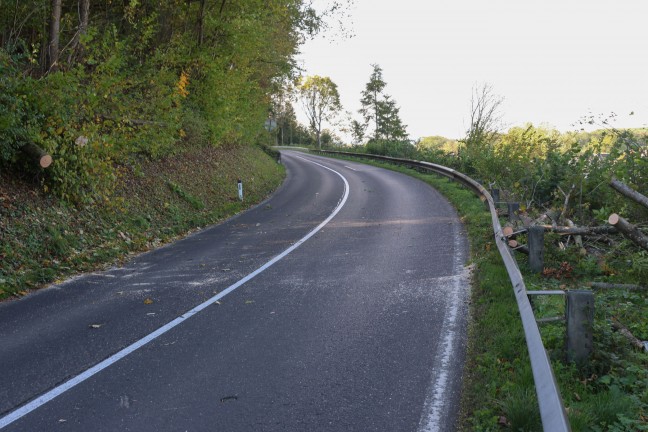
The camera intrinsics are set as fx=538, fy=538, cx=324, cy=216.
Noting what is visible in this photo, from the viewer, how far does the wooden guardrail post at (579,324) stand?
4.43 meters

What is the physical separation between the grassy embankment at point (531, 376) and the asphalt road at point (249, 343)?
22 cm

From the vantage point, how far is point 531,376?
4410mm

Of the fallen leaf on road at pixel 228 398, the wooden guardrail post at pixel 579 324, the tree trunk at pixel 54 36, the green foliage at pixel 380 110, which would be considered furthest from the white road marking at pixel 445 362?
the green foliage at pixel 380 110

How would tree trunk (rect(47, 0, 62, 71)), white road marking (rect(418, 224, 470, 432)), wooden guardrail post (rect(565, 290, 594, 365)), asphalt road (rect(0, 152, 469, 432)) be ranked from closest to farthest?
white road marking (rect(418, 224, 470, 432))
asphalt road (rect(0, 152, 469, 432))
wooden guardrail post (rect(565, 290, 594, 365))
tree trunk (rect(47, 0, 62, 71))

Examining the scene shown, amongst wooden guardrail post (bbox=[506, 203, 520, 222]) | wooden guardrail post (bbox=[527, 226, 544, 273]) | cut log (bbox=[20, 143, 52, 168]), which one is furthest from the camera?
cut log (bbox=[20, 143, 52, 168])

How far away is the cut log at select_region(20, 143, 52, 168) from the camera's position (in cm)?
1044

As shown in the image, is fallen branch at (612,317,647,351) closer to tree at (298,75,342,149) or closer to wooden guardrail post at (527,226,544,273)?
wooden guardrail post at (527,226,544,273)

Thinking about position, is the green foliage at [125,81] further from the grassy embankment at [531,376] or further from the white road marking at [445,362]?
the grassy embankment at [531,376]

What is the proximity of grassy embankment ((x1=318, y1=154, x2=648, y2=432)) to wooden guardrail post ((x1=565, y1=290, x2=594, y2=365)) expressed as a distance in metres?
0.09

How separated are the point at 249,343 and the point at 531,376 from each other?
9.23ft

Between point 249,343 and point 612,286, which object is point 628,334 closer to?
point 612,286

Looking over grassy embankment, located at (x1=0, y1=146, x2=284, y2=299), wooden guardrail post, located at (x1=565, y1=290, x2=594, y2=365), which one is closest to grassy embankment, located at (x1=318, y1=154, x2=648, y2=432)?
Result: wooden guardrail post, located at (x1=565, y1=290, x2=594, y2=365)

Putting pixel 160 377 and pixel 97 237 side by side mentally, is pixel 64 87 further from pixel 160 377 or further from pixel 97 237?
pixel 160 377

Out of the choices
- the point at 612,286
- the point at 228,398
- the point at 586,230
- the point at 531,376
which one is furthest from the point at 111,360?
the point at 586,230
